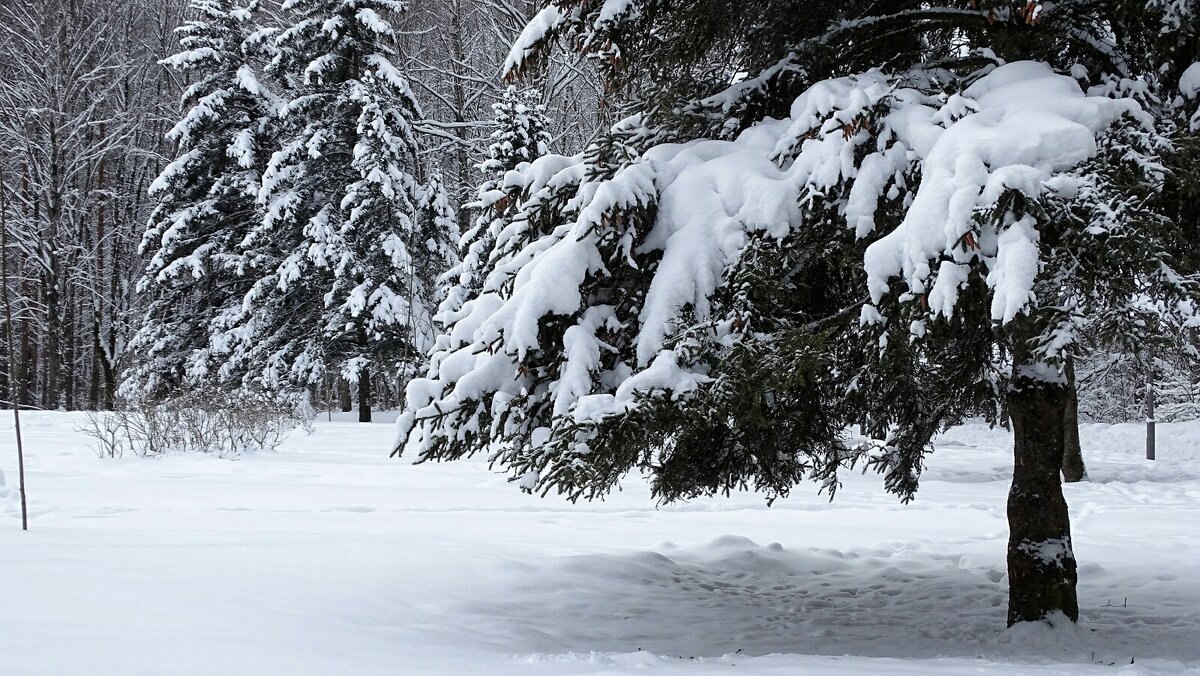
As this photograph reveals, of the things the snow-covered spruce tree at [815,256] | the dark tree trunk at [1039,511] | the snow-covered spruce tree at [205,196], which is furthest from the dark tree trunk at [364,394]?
the dark tree trunk at [1039,511]

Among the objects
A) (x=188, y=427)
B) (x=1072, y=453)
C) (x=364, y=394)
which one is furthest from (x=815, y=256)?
(x=364, y=394)

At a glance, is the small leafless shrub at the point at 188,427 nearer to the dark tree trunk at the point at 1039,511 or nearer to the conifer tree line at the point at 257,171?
the conifer tree line at the point at 257,171

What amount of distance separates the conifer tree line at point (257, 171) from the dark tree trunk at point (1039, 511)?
49.2ft

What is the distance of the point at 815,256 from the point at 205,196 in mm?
23570

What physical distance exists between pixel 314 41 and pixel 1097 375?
23332 millimetres

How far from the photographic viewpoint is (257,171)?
23781 millimetres

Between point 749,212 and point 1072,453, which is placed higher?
point 749,212

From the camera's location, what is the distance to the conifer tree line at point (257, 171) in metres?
21.2

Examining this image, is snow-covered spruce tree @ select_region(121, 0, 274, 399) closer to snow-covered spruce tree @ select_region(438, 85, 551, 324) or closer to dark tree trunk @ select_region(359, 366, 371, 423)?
dark tree trunk @ select_region(359, 366, 371, 423)

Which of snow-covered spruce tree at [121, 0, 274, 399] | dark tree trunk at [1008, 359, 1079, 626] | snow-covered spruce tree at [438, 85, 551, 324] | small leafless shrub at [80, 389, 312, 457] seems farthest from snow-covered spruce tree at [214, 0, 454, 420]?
dark tree trunk at [1008, 359, 1079, 626]

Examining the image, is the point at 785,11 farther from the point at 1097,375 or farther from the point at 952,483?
the point at 1097,375

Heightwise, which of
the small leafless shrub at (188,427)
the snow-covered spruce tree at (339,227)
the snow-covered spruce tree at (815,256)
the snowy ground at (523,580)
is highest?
the snow-covered spruce tree at (339,227)

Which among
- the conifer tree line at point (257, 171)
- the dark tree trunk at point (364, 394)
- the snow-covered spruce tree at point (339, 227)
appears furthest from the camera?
the dark tree trunk at point (364, 394)

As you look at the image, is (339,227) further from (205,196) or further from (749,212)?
(749,212)
